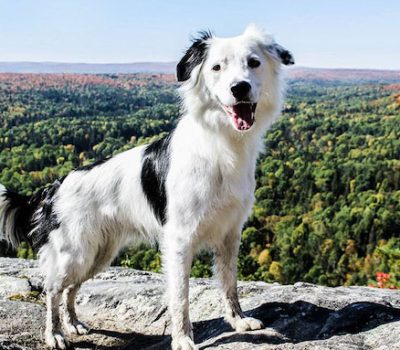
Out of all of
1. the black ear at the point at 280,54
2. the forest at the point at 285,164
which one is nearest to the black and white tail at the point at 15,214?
the black ear at the point at 280,54

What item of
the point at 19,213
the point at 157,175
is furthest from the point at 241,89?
the point at 19,213

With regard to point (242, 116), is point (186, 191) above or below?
below

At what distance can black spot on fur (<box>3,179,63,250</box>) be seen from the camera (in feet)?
20.1

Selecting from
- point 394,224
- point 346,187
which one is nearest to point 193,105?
point 394,224

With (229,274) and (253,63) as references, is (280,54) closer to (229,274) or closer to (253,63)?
(253,63)

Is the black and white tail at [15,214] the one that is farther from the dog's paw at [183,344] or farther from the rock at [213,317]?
the dog's paw at [183,344]

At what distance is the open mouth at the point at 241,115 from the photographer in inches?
191

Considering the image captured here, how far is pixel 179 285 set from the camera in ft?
17.2

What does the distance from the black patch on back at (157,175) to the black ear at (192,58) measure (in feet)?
2.28

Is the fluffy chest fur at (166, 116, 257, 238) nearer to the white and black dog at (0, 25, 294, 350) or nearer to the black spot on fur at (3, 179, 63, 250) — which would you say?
the white and black dog at (0, 25, 294, 350)

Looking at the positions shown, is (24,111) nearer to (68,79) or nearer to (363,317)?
(68,79)

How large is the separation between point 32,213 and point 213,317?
235 cm

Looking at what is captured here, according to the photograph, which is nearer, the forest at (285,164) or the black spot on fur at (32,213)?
the black spot on fur at (32,213)

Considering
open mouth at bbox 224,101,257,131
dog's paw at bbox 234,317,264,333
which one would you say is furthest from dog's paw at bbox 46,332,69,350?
open mouth at bbox 224,101,257,131
